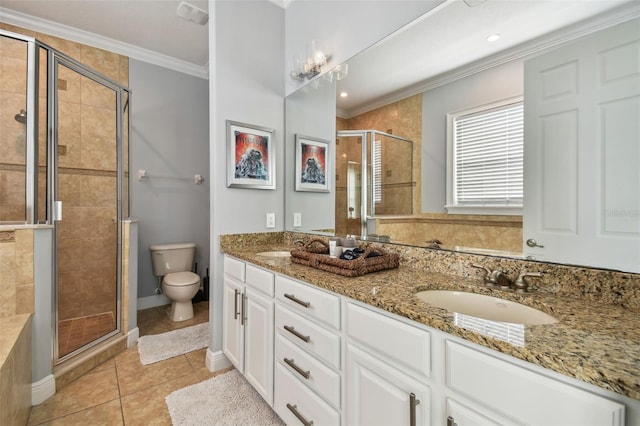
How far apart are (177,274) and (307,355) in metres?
2.28

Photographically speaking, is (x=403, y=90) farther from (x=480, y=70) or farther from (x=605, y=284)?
(x=605, y=284)

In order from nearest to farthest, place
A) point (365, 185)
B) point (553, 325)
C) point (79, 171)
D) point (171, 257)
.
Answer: point (553, 325) → point (365, 185) → point (79, 171) → point (171, 257)

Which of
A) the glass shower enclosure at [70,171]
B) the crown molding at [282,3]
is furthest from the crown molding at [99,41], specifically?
the crown molding at [282,3]

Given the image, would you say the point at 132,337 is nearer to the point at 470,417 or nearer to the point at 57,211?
the point at 57,211

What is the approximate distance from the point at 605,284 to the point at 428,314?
0.63 m

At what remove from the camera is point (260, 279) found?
64.6 inches

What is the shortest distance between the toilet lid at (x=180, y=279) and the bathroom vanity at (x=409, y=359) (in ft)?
4.81

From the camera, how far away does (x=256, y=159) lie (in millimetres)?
2264

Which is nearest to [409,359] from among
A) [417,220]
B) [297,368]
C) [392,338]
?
[392,338]

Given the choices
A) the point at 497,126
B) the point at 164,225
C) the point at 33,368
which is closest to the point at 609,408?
the point at 497,126

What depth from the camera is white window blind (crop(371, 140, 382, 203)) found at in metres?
1.75

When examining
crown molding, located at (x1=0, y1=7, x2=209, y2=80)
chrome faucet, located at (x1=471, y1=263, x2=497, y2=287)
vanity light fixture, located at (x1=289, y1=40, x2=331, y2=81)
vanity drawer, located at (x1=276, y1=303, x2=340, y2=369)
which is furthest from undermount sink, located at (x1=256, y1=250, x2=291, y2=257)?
crown molding, located at (x1=0, y1=7, x2=209, y2=80)

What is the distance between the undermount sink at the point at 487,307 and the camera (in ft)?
3.12

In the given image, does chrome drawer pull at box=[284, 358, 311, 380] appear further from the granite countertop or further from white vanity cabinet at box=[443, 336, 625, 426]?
white vanity cabinet at box=[443, 336, 625, 426]
